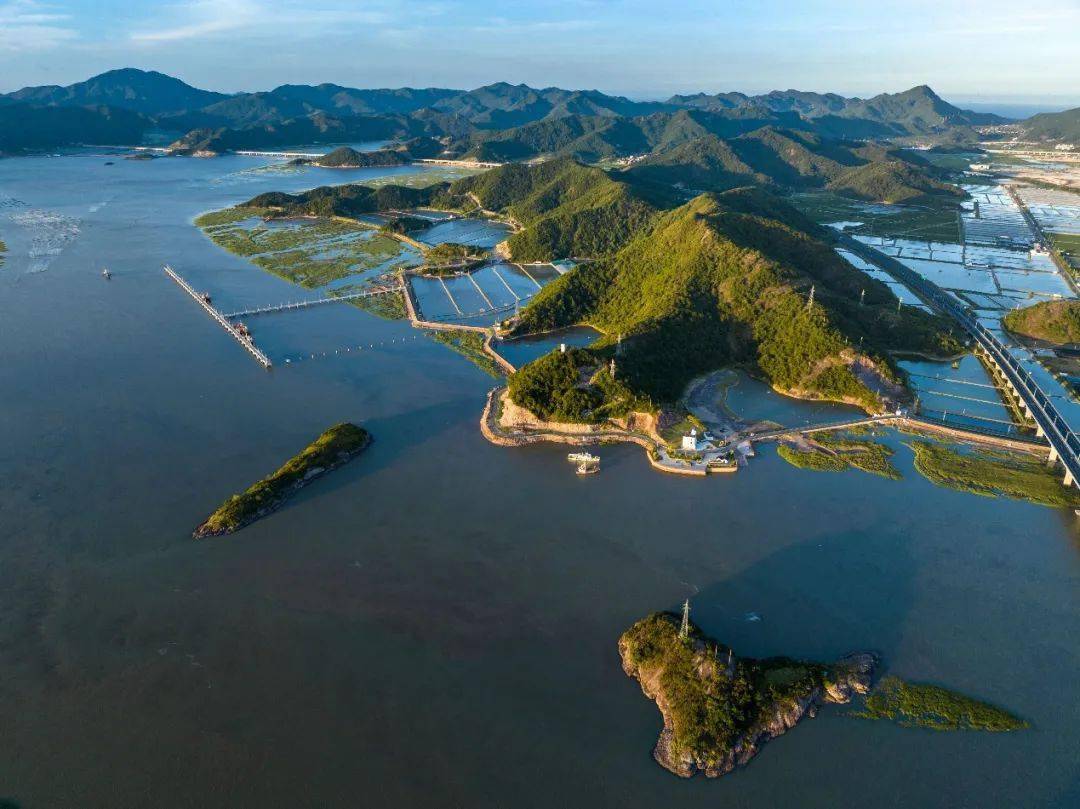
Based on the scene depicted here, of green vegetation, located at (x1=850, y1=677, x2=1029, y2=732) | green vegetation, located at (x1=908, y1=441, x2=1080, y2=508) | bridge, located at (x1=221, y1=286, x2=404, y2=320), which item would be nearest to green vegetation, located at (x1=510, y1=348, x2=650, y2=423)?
green vegetation, located at (x1=908, y1=441, x2=1080, y2=508)

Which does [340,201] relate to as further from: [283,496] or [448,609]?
[448,609]

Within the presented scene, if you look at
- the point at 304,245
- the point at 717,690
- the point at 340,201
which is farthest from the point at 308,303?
the point at 717,690

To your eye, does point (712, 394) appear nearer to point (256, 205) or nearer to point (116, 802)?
point (116, 802)

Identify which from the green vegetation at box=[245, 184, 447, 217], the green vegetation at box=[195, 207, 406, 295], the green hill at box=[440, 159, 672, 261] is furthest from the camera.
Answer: the green vegetation at box=[245, 184, 447, 217]

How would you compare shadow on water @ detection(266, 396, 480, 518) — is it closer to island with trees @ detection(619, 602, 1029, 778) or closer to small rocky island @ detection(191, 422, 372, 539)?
small rocky island @ detection(191, 422, 372, 539)

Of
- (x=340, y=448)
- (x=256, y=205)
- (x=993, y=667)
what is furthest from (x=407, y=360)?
(x=256, y=205)

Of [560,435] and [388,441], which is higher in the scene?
[388,441]
